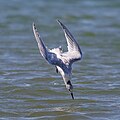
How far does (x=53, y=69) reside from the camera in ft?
30.2

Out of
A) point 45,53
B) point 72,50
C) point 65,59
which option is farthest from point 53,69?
point 45,53

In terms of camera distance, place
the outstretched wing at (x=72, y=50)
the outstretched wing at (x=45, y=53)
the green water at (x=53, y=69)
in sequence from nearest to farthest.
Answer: the outstretched wing at (x=45, y=53) → the outstretched wing at (x=72, y=50) → the green water at (x=53, y=69)

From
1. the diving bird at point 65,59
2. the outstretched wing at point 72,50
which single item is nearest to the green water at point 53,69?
the diving bird at point 65,59

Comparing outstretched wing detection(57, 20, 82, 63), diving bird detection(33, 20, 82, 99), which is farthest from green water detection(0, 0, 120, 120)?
outstretched wing detection(57, 20, 82, 63)

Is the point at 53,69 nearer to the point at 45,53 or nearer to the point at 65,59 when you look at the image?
the point at 65,59

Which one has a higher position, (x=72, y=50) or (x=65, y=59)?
(x=72, y=50)

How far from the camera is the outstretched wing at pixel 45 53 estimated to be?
6.39 metres

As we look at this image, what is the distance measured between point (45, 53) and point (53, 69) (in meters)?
2.77

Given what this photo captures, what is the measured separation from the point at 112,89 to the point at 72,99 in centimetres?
75

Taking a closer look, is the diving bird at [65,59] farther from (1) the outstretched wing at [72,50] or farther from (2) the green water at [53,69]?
(2) the green water at [53,69]

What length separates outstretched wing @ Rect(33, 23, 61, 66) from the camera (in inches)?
252

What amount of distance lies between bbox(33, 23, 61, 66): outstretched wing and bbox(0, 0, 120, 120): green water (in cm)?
66

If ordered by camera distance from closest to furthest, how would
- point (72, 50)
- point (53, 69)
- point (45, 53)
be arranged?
point (45, 53) < point (72, 50) < point (53, 69)

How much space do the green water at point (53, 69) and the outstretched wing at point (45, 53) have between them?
0.66 m
